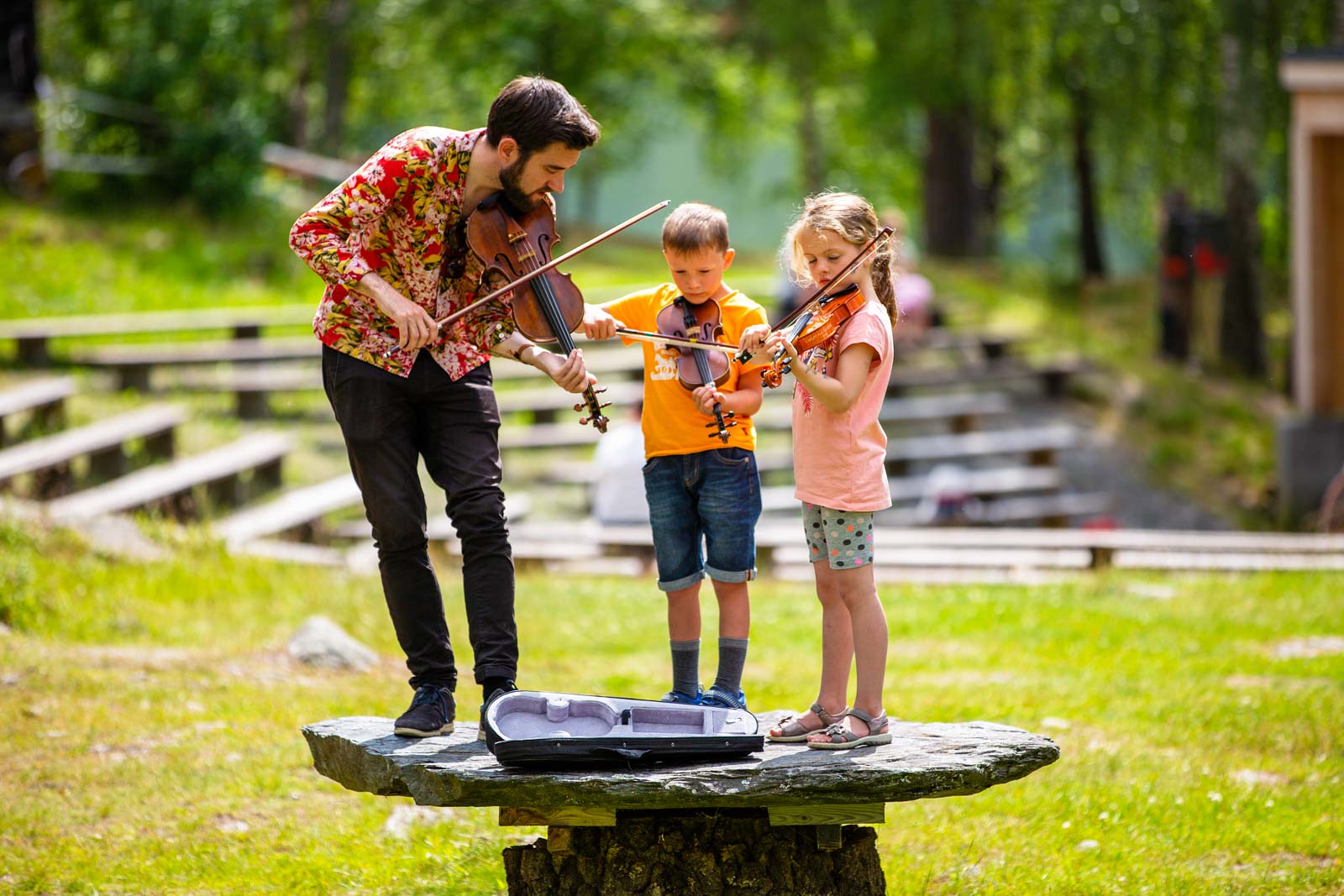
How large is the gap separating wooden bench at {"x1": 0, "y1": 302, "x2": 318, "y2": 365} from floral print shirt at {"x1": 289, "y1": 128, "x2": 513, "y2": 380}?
8.33 meters

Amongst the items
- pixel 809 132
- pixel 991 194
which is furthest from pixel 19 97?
pixel 991 194

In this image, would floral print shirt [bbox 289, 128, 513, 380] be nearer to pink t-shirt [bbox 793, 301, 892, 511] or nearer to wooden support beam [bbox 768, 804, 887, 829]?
pink t-shirt [bbox 793, 301, 892, 511]

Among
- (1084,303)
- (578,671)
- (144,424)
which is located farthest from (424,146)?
(1084,303)

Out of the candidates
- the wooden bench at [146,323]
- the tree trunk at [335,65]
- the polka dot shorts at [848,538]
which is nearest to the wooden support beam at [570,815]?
the polka dot shorts at [848,538]

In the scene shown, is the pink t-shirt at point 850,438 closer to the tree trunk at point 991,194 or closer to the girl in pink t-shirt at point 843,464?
the girl in pink t-shirt at point 843,464

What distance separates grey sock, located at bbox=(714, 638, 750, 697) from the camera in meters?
4.11

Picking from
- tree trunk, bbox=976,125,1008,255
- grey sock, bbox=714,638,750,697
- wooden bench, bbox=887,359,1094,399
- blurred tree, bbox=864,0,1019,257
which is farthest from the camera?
tree trunk, bbox=976,125,1008,255

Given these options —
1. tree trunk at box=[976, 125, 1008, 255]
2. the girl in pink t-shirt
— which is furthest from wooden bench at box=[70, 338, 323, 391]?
tree trunk at box=[976, 125, 1008, 255]

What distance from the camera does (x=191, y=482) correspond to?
9.83 meters

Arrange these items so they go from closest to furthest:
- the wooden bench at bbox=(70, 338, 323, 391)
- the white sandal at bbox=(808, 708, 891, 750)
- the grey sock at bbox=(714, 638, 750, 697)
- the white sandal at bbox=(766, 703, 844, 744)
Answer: the white sandal at bbox=(808, 708, 891, 750) → the white sandal at bbox=(766, 703, 844, 744) → the grey sock at bbox=(714, 638, 750, 697) → the wooden bench at bbox=(70, 338, 323, 391)

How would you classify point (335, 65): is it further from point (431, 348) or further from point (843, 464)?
point (843, 464)

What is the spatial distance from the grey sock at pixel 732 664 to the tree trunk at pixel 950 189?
15290mm

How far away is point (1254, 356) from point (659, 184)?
1893 centimetres

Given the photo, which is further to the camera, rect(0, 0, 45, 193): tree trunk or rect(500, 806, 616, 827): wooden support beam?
rect(0, 0, 45, 193): tree trunk
